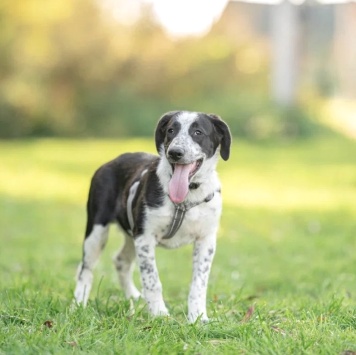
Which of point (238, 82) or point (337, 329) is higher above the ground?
point (337, 329)

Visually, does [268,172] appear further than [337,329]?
Yes

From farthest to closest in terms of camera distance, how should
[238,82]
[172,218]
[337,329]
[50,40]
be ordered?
[238,82] < [50,40] < [172,218] < [337,329]

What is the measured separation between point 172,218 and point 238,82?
2533 centimetres

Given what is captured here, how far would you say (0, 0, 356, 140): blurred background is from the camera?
26516mm

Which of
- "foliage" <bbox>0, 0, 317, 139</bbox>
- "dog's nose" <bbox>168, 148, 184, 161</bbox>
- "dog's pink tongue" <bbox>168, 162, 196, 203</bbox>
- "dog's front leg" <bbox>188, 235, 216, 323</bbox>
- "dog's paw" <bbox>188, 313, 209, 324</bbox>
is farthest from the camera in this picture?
"foliage" <bbox>0, 0, 317, 139</bbox>

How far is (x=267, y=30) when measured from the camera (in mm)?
36531

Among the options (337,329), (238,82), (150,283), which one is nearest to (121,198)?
(150,283)

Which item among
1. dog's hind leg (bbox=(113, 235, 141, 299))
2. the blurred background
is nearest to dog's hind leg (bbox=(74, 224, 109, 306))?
dog's hind leg (bbox=(113, 235, 141, 299))

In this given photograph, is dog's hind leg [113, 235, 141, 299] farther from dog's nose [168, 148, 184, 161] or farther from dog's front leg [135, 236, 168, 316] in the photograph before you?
dog's nose [168, 148, 184, 161]

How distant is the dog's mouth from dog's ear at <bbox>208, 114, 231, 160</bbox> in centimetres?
30

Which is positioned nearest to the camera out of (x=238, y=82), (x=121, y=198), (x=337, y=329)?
(x=337, y=329)

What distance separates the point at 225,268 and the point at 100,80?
19.5 m

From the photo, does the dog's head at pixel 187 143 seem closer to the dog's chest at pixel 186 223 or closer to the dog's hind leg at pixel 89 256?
the dog's chest at pixel 186 223

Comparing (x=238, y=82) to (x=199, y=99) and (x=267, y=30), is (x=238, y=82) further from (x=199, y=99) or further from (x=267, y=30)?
(x=267, y=30)
